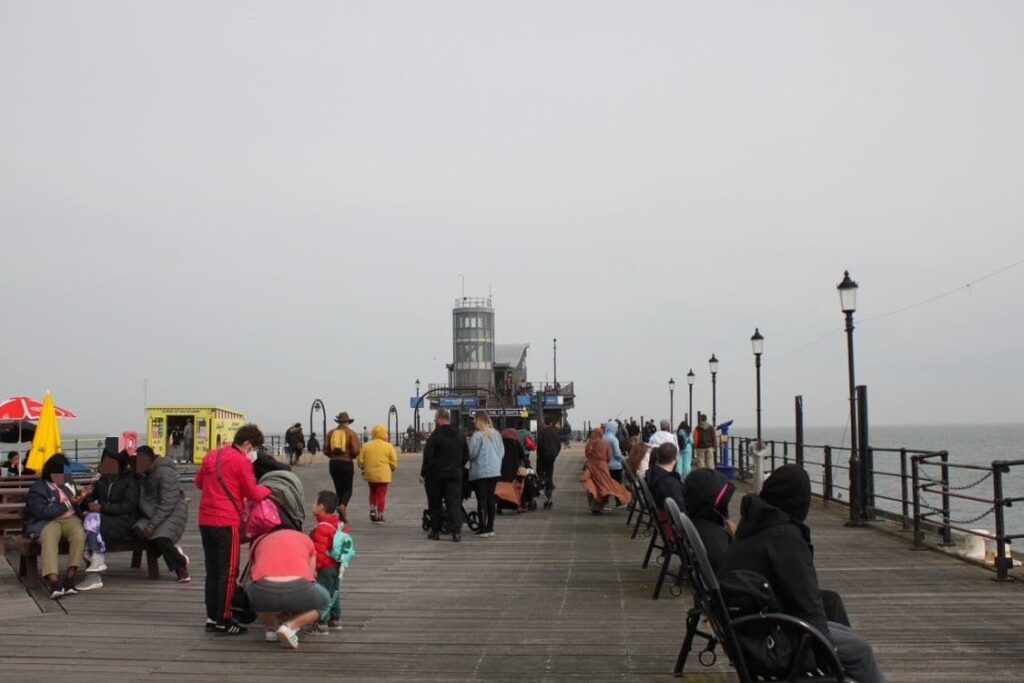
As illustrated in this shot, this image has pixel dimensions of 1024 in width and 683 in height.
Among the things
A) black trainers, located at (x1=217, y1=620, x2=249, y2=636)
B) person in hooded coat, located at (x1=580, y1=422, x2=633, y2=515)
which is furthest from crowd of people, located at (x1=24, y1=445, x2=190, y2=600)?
person in hooded coat, located at (x1=580, y1=422, x2=633, y2=515)

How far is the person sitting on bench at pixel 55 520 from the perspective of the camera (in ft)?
32.9

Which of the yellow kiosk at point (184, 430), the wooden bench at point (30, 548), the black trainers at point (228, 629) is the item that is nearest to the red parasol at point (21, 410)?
the yellow kiosk at point (184, 430)

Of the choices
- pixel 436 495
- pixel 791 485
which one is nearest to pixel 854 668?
pixel 791 485

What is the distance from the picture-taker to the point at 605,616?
8578mm

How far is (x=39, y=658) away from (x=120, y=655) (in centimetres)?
49

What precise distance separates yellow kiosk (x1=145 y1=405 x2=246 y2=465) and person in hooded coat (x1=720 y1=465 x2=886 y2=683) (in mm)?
32702

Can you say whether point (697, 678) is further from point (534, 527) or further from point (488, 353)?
point (488, 353)

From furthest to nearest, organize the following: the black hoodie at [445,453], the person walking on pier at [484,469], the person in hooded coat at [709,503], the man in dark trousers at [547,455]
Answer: the man in dark trousers at [547,455] < the person walking on pier at [484,469] < the black hoodie at [445,453] < the person in hooded coat at [709,503]

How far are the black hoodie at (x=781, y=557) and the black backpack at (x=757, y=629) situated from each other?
55mm

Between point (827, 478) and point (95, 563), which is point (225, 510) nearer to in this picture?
point (95, 563)

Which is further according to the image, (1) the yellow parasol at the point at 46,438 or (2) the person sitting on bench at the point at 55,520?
(1) the yellow parasol at the point at 46,438

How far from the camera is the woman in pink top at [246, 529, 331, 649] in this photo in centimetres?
751

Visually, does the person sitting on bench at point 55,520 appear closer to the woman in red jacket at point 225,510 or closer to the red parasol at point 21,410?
the woman in red jacket at point 225,510

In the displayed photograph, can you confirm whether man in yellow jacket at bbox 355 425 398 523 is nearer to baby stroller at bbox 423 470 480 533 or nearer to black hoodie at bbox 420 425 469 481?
baby stroller at bbox 423 470 480 533
